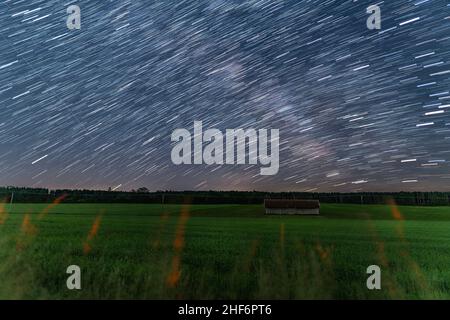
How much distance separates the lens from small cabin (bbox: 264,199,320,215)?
6888 centimetres

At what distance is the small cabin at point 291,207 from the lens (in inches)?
2712

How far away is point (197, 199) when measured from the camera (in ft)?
326

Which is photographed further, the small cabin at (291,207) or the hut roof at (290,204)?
the hut roof at (290,204)

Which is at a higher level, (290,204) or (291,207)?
(290,204)

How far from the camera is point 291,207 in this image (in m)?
69.4

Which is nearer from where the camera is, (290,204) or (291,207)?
(291,207)

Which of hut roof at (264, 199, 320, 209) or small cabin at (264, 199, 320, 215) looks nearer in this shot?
small cabin at (264, 199, 320, 215)
